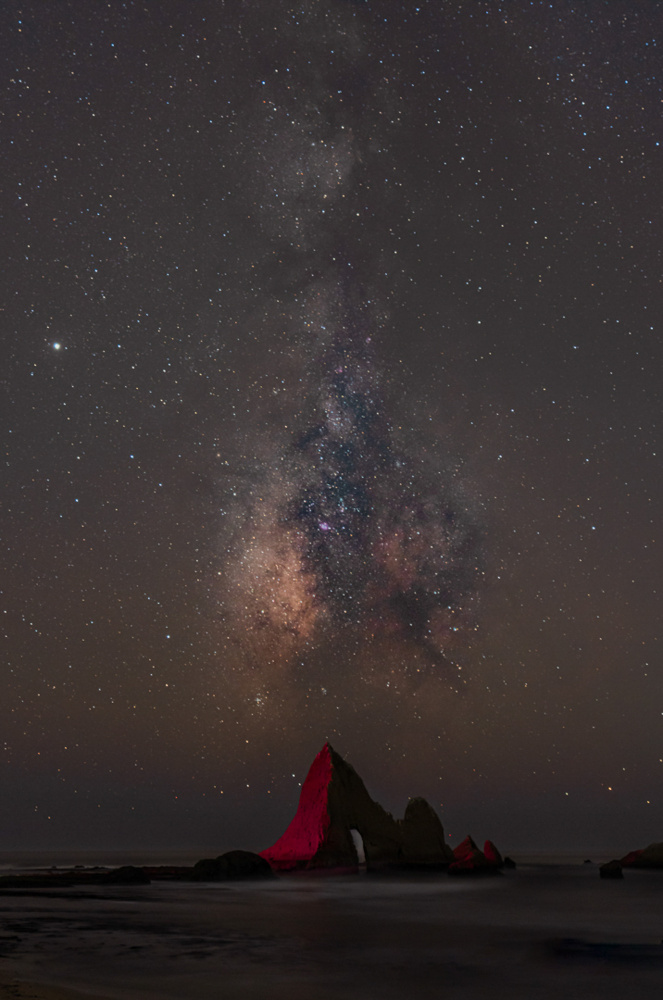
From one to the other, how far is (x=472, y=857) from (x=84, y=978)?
239ft

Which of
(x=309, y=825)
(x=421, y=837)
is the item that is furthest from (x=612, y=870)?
(x=309, y=825)

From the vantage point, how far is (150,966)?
67.5ft

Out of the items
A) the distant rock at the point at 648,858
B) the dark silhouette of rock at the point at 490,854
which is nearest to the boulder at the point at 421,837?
the dark silhouette of rock at the point at 490,854

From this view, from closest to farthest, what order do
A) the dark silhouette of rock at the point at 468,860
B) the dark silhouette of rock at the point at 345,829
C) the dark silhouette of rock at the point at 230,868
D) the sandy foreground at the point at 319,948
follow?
the sandy foreground at the point at 319,948 → the dark silhouette of rock at the point at 230,868 → the dark silhouette of rock at the point at 468,860 → the dark silhouette of rock at the point at 345,829

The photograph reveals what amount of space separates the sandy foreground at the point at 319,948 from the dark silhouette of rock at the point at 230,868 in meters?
20.1

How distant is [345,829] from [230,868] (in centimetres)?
2163

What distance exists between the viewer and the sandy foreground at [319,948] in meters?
18.2

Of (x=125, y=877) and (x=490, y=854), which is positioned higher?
(x=125, y=877)

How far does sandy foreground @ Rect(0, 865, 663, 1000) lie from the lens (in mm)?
18234

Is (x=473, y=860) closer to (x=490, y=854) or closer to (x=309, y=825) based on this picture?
(x=490, y=854)

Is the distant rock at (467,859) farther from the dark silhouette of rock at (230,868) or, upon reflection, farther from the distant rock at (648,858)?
the distant rock at (648,858)

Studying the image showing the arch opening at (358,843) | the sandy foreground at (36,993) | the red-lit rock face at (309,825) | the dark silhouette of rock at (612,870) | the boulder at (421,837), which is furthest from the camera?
the boulder at (421,837)

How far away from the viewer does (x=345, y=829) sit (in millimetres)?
88375

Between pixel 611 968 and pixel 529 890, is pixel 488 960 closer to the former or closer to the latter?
pixel 611 968
